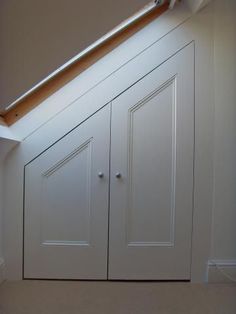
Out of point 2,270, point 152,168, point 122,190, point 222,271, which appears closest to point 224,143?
point 152,168

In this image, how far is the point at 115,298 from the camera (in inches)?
58.6

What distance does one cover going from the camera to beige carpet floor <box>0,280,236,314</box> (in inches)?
54.3

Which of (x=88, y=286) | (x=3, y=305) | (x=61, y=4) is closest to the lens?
(x=61, y=4)

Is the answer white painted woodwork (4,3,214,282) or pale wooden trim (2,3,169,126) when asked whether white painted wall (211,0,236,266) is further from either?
pale wooden trim (2,3,169,126)

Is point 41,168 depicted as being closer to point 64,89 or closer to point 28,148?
point 28,148

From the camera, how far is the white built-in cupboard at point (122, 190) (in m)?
1.67

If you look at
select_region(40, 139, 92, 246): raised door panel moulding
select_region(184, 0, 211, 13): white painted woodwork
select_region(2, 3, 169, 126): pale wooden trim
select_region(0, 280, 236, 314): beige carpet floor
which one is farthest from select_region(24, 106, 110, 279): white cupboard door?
select_region(184, 0, 211, 13): white painted woodwork

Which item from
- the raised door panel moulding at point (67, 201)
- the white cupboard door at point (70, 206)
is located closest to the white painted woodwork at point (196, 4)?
→ the white cupboard door at point (70, 206)

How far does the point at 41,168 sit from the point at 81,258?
673 mm

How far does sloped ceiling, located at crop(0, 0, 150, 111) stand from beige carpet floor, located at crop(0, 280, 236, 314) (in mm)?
1243

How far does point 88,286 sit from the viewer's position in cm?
161

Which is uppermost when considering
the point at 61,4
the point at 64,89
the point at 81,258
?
the point at 61,4

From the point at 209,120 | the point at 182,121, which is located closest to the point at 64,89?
the point at 182,121

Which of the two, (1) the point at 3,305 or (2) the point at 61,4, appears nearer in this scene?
(2) the point at 61,4
